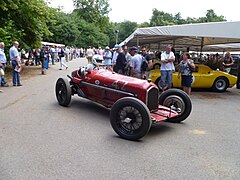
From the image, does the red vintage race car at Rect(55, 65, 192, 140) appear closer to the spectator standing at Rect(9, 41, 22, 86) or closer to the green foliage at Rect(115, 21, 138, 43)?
the spectator standing at Rect(9, 41, 22, 86)

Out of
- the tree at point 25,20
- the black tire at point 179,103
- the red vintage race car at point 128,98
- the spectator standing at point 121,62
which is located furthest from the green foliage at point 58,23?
the black tire at point 179,103

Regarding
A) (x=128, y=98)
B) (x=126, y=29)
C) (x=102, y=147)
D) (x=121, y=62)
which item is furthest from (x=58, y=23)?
(x=126, y=29)

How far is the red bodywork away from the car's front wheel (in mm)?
6053

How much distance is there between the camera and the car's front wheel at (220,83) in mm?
11109

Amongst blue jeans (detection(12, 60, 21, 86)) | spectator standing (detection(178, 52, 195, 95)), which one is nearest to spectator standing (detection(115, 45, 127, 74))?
spectator standing (detection(178, 52, 195, 95))

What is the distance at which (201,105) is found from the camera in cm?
830

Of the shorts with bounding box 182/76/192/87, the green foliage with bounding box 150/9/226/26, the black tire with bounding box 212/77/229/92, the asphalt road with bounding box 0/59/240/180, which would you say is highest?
the green foliage with bounding box 150/9/226/26

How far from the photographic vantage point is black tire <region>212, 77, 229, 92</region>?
36.4 feet

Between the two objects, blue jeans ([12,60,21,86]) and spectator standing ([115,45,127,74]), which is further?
blue jeans ([12,60,21,86])

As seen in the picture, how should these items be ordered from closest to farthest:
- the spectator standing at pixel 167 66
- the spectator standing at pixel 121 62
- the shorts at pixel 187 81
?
1. the shorts at pixel 187 81
2. the spectator standing at pixel 167 66
3. the spectator standing at pixel 121 62

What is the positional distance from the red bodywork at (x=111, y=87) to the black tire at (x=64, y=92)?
0.84ft

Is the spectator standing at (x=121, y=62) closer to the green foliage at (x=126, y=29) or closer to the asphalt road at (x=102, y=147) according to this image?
the asphalt road at (x=102, y=147)

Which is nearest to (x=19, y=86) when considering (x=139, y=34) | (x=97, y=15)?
(x=139, y=34)

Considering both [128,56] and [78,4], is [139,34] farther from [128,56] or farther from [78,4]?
[78,4]
